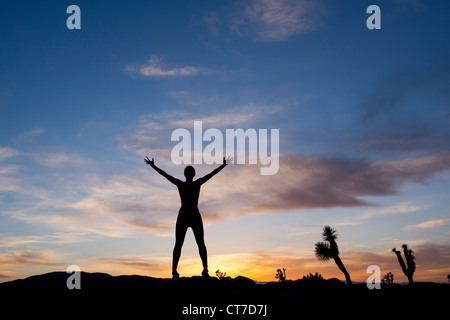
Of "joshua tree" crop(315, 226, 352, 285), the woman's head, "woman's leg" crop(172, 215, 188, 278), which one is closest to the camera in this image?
"woman's leg" crop(172, 215, 188, 278)

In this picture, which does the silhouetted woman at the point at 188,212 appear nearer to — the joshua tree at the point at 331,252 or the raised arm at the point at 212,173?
the raised arm at the point at 212,173

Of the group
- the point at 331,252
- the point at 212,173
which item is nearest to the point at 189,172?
the point at 212,173

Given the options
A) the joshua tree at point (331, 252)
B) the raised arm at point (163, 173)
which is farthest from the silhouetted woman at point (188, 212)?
the joshua tree at point (331, 252)

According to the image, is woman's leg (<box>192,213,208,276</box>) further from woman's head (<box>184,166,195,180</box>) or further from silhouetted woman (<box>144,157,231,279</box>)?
woman's head (<box>184,166,195,180</box>)

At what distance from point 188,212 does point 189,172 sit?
3.94 ft

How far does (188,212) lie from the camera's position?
10156 mm

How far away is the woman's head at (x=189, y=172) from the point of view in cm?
1038

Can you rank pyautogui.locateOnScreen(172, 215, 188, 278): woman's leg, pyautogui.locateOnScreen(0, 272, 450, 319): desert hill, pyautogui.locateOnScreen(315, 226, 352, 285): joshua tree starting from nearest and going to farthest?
pyautogui.locateOnScreen(0, 272, 450, 319): desert hill → pyautogui.locateOnScreen(172, 215, 188, 278): woman's leg → pyautogui.locateOnScreen(315, 226, 352, 285): joshua tree

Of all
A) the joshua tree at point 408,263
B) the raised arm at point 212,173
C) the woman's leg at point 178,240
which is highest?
the raised arm at point 212,173

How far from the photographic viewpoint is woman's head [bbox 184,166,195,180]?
34.0ft

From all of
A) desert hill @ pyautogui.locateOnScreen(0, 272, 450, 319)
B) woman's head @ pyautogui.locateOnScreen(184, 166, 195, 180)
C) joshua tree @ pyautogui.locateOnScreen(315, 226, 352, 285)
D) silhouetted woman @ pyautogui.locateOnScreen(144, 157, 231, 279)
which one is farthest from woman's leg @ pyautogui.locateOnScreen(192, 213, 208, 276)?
joshua tree @ pyautogui.locateOnScreen(315, 226, 352, 285)
